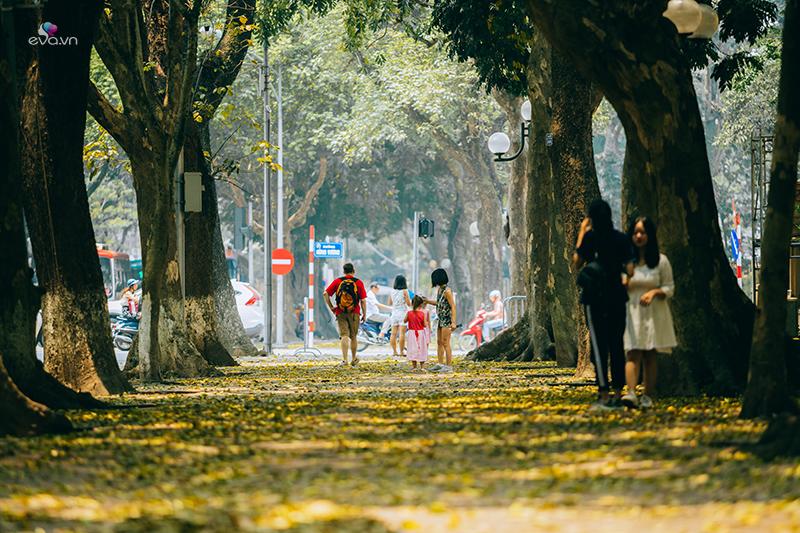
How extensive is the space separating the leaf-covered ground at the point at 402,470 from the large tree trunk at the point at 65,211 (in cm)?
230

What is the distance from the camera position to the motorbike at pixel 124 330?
36.9m

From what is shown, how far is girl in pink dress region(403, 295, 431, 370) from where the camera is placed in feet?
90.0

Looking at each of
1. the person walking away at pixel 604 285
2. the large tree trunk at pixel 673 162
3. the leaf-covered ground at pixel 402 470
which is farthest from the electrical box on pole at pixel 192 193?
the person walking away at pixel 604 285

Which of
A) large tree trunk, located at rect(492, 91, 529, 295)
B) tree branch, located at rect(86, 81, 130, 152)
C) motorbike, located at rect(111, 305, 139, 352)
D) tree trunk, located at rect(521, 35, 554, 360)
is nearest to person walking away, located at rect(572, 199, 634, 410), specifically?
tree branch, located at rect(86, 81, 130, 152)

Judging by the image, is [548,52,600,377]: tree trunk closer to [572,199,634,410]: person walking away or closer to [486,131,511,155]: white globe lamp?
[572,199,634,410]: person walking away

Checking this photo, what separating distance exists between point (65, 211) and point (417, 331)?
9.63 m

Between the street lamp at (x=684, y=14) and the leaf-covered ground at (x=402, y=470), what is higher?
the street lamp at (x=684, y=14)

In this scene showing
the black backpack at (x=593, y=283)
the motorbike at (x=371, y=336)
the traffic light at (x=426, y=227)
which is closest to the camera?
the black backpack at (x=593, y=283)

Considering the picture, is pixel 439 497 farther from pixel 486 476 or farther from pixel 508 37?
pixel 508 37

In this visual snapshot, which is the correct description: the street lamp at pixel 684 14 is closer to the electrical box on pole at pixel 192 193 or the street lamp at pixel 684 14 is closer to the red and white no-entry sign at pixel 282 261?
the electrical box on pole at pixel 192 193

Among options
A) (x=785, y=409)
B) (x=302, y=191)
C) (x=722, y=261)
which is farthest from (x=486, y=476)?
(x=302, y=191)

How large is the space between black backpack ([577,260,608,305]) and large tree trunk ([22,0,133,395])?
6.10 meters

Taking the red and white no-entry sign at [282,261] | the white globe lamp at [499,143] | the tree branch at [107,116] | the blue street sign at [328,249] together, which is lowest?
the red and white no-entry sign at [282,261]

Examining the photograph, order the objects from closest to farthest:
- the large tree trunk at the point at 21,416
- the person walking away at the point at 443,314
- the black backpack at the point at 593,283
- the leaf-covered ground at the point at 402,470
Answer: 1. the leaf-covered ground at the point at 402,470
2. the large tree trunk at the point at 21,416
3. the black backpack at the point at 593,283
4. the person walking away at the point at 443,314
